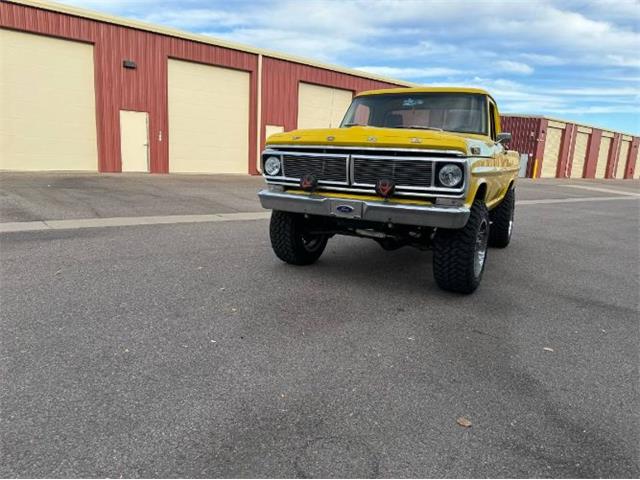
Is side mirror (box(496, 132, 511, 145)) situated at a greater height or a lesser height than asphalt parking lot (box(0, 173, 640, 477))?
greater

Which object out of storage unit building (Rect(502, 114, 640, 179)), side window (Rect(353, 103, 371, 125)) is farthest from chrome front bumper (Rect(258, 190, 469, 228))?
storage unit building (Rect(502, 114, 640, 179))

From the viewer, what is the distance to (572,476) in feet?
7.50

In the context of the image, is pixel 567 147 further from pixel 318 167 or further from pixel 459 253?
pixel 318 167

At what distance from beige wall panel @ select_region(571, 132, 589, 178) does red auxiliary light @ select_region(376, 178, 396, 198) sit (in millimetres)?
40781

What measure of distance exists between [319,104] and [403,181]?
61.6ft

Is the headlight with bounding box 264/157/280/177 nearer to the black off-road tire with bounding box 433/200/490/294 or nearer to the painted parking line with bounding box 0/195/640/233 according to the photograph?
the black off-road tire with bounding box 433/200/490/294

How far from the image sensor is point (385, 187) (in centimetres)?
443

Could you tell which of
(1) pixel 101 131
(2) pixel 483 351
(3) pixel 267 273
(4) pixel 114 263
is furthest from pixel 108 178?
(2) pixel 483 351

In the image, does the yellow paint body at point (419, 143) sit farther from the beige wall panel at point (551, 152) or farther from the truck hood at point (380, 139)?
the beige wall panel at point (551, 152)

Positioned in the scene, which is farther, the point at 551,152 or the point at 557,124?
the point at 551,152

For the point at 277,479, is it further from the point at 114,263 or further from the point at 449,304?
the point at 114,263

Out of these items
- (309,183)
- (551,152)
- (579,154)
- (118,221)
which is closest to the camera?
(309,183)

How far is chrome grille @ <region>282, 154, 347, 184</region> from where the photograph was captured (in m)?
4.68

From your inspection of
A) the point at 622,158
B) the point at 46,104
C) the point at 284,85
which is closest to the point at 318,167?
the point at 46,104
